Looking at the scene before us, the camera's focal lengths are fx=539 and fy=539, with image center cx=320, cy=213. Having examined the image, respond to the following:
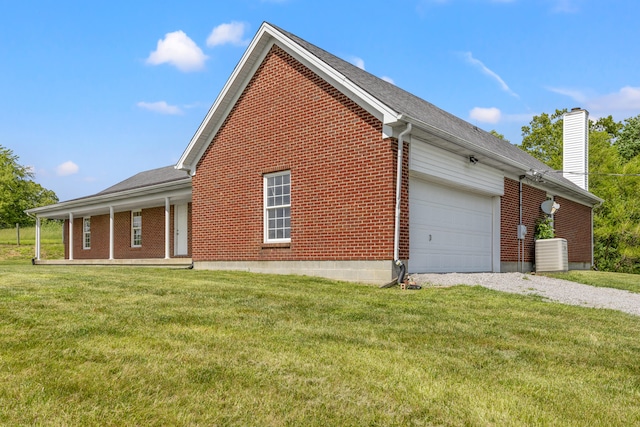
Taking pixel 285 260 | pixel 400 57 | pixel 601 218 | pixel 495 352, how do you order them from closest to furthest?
1. pixel 495 352
2. pixel 285 260
3. pixel 400 57
4. pixel 601 218

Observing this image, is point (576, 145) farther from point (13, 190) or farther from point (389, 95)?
point (13, 190)

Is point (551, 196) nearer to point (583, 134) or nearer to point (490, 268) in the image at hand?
point (490, 268)

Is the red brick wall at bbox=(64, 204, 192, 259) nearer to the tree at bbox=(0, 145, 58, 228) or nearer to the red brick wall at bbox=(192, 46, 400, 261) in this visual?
the red brick wall at bbox=(192, 46, 400, 261)

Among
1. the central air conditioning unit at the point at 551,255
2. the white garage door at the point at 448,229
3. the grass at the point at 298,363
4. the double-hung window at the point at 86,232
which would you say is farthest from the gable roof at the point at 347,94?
the double-hung window at the point at 86,232

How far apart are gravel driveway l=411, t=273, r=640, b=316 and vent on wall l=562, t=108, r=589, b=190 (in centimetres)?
1215

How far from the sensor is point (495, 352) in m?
5.19

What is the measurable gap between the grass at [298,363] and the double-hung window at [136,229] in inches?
592

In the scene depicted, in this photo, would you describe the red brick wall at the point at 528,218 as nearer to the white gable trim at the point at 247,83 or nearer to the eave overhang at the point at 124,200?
the white gable trim at the point at 247,83

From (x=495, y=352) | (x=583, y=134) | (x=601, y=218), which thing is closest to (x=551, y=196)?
(x=583, y=134)

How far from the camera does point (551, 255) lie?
15938mm

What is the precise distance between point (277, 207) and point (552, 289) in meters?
6.45

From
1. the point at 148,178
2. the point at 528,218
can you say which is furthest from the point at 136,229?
the point at 528,218

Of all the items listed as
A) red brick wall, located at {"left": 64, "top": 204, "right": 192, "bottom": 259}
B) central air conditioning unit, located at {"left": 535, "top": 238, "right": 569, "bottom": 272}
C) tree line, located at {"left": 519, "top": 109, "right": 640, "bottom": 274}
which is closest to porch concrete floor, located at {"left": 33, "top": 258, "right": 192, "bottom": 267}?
red brick wall, located at {"left": 64, "top": 204, "right": 192, "bottom": 259}

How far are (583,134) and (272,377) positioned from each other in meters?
23.8
